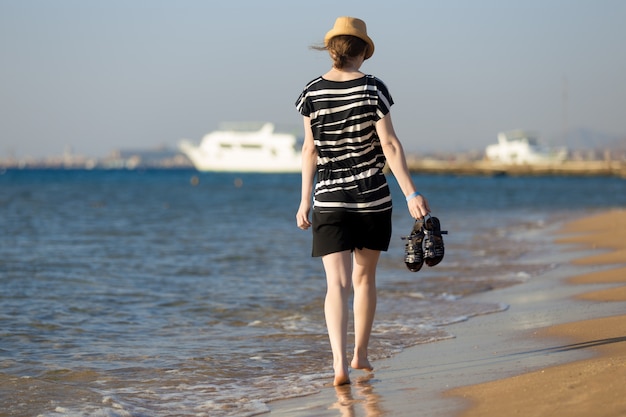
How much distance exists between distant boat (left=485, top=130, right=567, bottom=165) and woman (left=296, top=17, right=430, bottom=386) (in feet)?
314

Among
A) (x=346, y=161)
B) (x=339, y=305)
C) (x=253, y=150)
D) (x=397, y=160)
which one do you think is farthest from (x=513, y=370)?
(x=253, y=150)

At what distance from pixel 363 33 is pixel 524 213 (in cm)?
2127

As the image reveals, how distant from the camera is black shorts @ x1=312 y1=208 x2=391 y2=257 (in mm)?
3832

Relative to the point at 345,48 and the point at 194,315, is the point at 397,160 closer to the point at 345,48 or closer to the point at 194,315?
the point at 345,48

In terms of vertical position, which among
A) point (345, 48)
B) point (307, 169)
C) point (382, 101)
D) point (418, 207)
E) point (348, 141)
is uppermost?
point (345, 48)

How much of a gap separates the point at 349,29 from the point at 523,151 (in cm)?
9925

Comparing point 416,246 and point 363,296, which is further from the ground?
point 416,246

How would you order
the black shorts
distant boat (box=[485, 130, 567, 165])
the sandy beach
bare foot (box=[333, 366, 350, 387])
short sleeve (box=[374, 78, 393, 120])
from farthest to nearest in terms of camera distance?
distant boat (box=[485, 130, 567, 165]) < bare foot (box=[333, 366, 350, 387]) < the black shorts < short sleeve (box=[374, 78, 393, 120]) < the sandy beach

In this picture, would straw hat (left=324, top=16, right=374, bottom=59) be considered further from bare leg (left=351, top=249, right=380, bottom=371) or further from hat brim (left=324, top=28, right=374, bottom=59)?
bare leg (left=351, top=249, right=380, bottom=371)

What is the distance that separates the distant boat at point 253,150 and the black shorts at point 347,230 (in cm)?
9374

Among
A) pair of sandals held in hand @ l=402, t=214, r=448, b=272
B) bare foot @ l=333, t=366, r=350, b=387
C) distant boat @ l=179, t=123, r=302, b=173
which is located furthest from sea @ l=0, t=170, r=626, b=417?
distant boat @ l=179, t=123, r=302, b=173

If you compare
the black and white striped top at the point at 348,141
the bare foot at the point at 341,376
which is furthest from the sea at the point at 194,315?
the black and white striped top at the point at 348,141

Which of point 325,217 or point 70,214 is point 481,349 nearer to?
point 325,217

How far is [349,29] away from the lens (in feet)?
12.4
